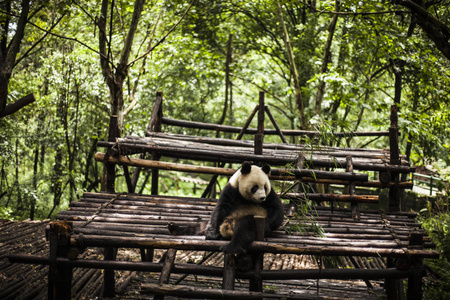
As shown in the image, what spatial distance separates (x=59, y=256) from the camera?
3.68m

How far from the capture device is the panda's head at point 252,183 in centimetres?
386

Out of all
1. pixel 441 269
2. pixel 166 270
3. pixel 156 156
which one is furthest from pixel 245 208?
pixel 441 269

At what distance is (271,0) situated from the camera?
33.0 ft

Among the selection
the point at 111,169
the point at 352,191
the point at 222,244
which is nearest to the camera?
the point at 222,244

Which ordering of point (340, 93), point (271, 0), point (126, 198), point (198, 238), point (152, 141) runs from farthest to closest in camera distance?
point (271, 0) → point (340, 93) → point (152, 141) → point (126, 198) → point (198, 238)

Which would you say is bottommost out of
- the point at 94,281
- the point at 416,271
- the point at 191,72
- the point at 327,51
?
the point at 94,281

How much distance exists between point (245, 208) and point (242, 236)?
64cm

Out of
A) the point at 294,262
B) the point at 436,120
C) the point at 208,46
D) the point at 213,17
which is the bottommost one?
the point at 294,262

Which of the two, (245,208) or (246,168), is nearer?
(246,168)

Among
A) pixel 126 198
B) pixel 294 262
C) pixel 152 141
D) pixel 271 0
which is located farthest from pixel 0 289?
pixel 271 0

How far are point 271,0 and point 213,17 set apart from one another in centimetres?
195

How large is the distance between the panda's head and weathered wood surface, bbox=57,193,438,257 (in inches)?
17.2

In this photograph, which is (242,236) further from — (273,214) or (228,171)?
(228,171)

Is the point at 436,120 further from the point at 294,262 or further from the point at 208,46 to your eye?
the point at 208,46
